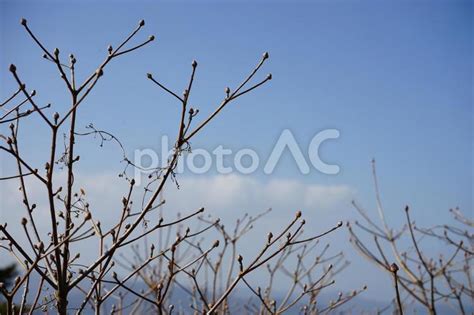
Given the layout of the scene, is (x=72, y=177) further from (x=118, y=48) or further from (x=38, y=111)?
(x=118, y=48)

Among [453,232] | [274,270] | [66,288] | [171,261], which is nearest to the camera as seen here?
[66,288]

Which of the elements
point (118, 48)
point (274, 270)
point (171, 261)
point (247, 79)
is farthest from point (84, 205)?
point (274, 270)

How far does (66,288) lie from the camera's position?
4.60ft

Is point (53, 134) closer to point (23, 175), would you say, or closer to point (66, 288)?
point (23, 175)

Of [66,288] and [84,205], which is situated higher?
[84,205]

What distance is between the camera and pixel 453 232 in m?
3.55

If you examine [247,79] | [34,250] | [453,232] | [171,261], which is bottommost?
[34,250]

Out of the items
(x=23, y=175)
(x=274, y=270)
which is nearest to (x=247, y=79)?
(x=23, y=175)

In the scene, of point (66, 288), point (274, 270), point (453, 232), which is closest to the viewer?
point (66, 288)

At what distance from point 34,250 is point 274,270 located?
9.61 ft

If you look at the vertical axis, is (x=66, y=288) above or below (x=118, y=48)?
below

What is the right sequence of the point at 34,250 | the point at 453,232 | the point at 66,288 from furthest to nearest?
the point at 453,232 → the point at 34,250 → the point at 66,288

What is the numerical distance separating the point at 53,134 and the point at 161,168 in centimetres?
40

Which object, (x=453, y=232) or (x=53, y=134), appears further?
(x=453, y=232)
